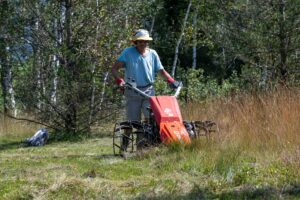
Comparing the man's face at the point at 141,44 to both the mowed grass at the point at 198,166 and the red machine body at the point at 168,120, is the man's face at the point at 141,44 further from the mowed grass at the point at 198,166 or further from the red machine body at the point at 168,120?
Result: the mowed grass at the point at 198,166

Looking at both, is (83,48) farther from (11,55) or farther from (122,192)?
(122,192)

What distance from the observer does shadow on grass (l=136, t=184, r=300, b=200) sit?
4523 millimetres

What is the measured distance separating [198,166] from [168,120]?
1453mm

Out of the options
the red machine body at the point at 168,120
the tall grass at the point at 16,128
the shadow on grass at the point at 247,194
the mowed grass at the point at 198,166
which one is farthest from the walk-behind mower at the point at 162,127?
the tall grass at the point at 16,128

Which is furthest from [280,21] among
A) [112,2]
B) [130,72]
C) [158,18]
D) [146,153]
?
[158,18]

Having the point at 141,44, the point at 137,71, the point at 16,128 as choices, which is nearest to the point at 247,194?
the point at 137,71

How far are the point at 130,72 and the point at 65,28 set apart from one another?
12.0ft

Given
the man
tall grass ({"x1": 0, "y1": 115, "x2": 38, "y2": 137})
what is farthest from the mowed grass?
tall grass ({"x1": 0, "y1": 115, "x2": 38, "y2": 137})

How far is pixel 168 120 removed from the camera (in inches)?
285

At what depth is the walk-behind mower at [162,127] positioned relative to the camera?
7074 millimetres

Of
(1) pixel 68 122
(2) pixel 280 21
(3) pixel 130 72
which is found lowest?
(1) pixel 68 122

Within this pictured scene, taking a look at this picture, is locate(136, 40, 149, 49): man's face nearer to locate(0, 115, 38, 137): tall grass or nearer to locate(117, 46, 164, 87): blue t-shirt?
locate(117, 46, 164, 87): blue t-shirt

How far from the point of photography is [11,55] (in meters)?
11.3

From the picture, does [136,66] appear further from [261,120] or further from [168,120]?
[261,120]
